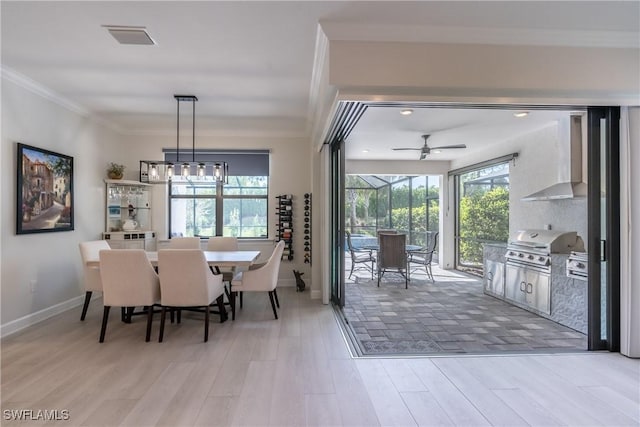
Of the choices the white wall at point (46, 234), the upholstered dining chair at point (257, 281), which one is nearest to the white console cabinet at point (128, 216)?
the white wall at point (46, 234)

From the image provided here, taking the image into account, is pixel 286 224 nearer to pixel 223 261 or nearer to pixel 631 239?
pixel 223 261

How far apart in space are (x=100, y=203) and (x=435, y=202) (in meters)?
6.75

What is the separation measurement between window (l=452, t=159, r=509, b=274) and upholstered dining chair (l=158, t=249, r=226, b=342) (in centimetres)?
518

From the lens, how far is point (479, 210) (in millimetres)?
6906

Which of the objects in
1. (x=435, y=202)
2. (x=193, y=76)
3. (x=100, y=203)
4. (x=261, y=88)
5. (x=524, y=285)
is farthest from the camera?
(x=435, y=202)

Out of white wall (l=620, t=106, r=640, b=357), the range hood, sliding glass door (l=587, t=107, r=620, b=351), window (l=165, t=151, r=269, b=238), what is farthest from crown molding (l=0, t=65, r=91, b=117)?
the range hood

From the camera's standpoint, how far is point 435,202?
26.7ft

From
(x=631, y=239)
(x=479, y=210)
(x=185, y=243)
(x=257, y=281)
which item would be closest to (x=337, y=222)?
(x=257, y=281)

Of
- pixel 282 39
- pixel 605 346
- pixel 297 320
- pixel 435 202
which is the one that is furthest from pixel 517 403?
pixel 435 202

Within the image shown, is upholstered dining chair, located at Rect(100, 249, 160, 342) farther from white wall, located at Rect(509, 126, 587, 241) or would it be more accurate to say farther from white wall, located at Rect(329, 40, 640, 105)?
white wall, located at Rect(509, 126, 587, 241)

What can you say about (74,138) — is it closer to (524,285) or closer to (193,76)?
(193,76)

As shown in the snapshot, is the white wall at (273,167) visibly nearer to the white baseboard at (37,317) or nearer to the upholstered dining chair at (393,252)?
the upholstered dining chair at (393,252)

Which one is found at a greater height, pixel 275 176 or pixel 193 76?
pixel 193 76

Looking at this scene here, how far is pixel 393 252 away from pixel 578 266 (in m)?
2.76
